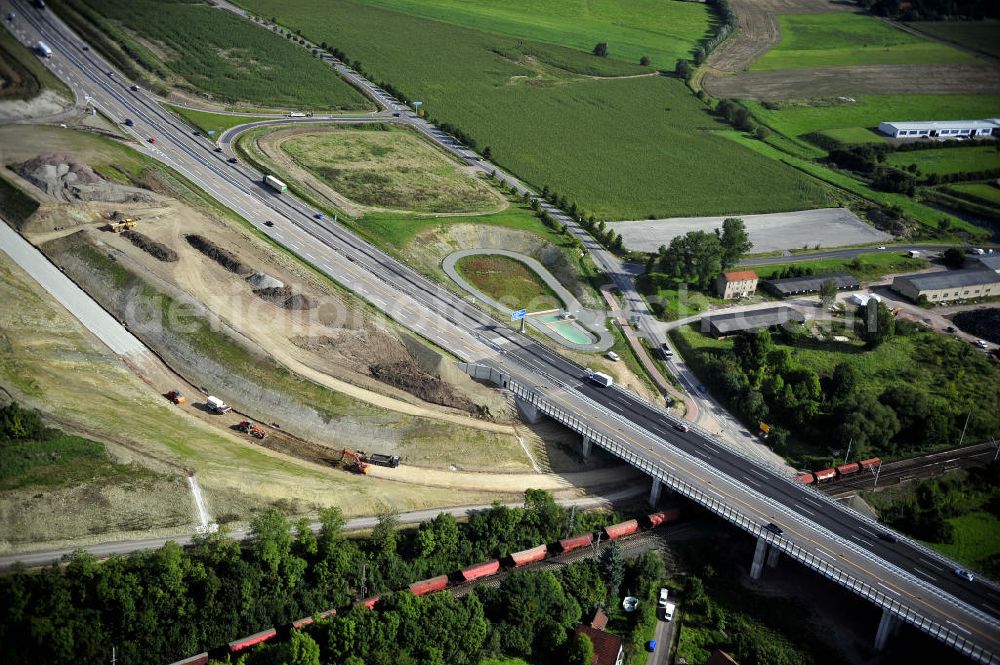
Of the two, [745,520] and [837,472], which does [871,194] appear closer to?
[837,472]

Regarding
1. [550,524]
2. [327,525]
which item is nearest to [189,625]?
[327,525]

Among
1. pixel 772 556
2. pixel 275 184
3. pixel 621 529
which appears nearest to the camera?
pixel 772 556

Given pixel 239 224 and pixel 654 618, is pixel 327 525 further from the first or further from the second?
pixel 239 224

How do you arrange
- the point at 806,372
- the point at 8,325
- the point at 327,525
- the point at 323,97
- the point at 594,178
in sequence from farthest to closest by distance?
the point at 323,97, the point at 594,178, the point at 806,372, the point at 8,325, the point at 327,525

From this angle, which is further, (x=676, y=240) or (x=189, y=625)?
(x=676, y=240)

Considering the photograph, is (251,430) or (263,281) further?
(263,281)

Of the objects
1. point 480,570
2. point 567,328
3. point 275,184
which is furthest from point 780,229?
point 480,570
